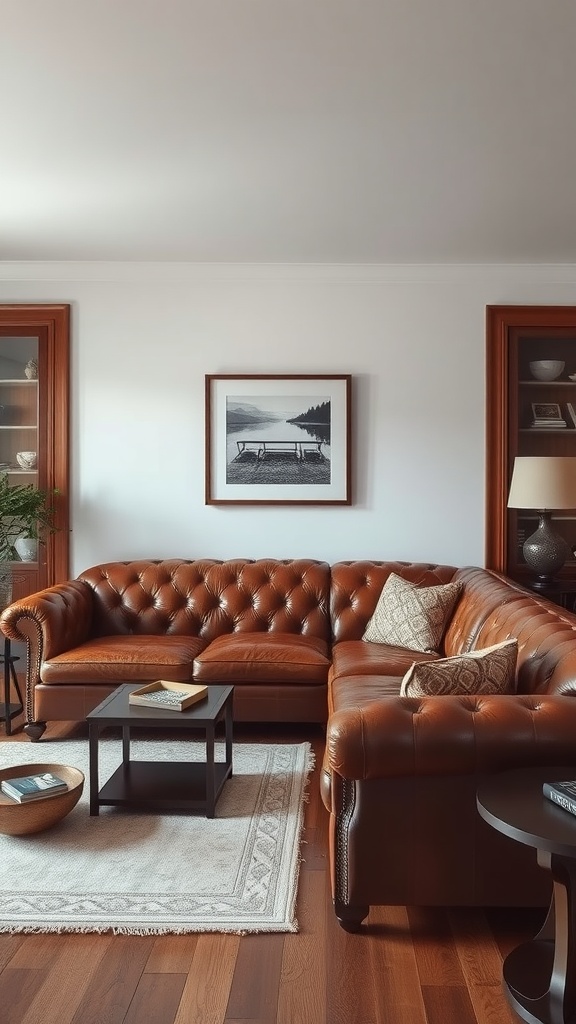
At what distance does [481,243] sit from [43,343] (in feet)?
9.11

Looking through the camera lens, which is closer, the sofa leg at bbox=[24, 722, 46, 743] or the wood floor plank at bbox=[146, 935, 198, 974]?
the wood floor plank at bbox=[146, 935, 198, 974]

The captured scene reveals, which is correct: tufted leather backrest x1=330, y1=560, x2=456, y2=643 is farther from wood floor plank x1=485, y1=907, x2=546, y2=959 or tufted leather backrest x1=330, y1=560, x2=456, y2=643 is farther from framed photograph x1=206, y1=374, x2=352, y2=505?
wood floor plank x1=485, y1=907, x2=546, y2=959

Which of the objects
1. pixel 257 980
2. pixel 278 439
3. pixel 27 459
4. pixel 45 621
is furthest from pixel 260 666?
pixel 27 459

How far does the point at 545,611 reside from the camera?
3.30m

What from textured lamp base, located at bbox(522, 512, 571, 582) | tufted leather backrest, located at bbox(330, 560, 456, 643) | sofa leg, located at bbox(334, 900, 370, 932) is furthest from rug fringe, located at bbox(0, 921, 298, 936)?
textured lamp base, located at bbox(522, 512, 571, 582)

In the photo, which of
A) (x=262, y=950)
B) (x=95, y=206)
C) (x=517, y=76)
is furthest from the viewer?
(x=95, y=206)

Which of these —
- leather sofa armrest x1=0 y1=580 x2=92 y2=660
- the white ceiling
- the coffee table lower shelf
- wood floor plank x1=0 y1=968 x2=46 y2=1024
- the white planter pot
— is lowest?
wood floor plank x1=0 y1=968 x2=46 y2=1024

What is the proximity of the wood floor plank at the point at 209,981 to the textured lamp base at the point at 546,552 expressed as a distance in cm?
302

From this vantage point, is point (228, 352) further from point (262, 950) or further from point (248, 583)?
point (262, 950)

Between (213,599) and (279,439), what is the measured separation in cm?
110

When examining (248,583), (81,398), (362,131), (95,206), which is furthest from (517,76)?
(81,398)

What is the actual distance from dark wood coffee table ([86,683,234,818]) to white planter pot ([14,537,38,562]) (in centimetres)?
203

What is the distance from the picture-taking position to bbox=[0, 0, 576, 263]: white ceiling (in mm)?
2527

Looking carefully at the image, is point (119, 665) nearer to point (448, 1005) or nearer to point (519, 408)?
point (448, 1005)
